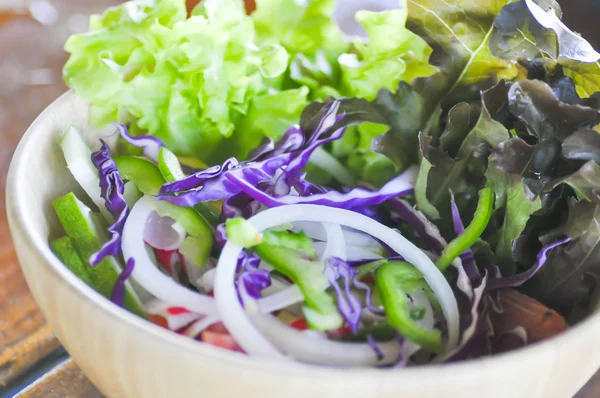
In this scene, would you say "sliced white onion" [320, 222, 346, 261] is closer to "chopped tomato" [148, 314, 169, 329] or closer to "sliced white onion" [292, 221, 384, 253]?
"sliced white onion" [292, 221, 384, 253]

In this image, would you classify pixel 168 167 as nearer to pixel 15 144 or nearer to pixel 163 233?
pixel 163 233

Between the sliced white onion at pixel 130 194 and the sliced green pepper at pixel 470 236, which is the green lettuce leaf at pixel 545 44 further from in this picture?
the sliced white onion at pixel 130 194

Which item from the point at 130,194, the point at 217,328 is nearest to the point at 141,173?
the point at 130,194

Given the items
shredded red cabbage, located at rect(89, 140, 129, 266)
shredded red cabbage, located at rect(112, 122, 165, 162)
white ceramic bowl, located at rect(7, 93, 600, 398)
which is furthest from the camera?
shredded red cabbage, located at rect(112, 122, 165, 162)

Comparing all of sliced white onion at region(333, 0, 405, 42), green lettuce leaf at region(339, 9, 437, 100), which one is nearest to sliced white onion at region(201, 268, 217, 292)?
green lettuce leaf at region(339, 9, 437, 100)

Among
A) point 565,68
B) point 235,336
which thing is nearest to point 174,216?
point 235,336

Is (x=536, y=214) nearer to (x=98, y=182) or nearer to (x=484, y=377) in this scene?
(x=484, y=377)
